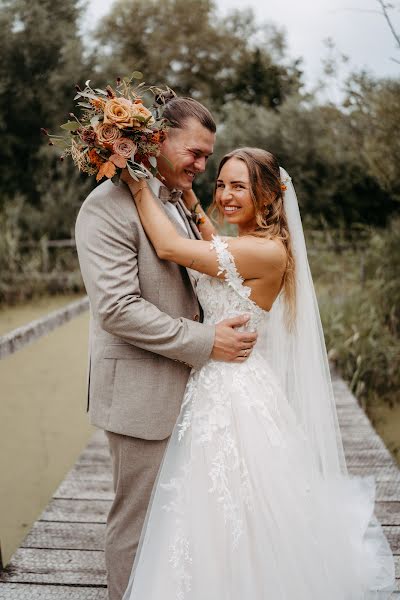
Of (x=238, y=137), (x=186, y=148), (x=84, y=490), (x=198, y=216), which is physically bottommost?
(x=238, y=137)

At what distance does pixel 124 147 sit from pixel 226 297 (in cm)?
58

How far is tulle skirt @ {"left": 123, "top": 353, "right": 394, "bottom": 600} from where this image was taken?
1787mm

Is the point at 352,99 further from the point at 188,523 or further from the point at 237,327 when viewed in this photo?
→ the point at 188,523

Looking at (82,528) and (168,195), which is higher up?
(168,195)

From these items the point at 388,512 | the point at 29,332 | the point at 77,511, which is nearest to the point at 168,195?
the point at 29,332

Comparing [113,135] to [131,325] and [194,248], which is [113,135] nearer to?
[194,248]

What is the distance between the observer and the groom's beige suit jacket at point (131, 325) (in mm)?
1782

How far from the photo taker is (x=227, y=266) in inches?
75.9

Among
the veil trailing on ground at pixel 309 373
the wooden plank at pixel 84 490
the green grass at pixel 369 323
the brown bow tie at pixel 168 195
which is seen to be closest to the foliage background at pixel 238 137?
the green grass at pixel 369 323

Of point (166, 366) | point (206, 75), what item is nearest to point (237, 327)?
point (166, 366)

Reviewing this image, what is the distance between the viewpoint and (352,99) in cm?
705

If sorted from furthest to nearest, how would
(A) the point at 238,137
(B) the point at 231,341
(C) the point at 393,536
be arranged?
1. (A) the point at 238,137
2. (C) the point at 393,536
3. (B) the point at 231,341

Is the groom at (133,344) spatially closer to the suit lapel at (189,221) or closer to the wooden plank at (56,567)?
the suit lapel at (189,221)

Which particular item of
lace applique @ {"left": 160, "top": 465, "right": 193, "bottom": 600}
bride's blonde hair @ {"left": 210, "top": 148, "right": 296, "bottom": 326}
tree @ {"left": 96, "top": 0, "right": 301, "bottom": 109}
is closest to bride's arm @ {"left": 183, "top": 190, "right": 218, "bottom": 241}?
bride's blonde hair @ {"left": 210, "top": 148, "right": 296, "bottom": 326}
